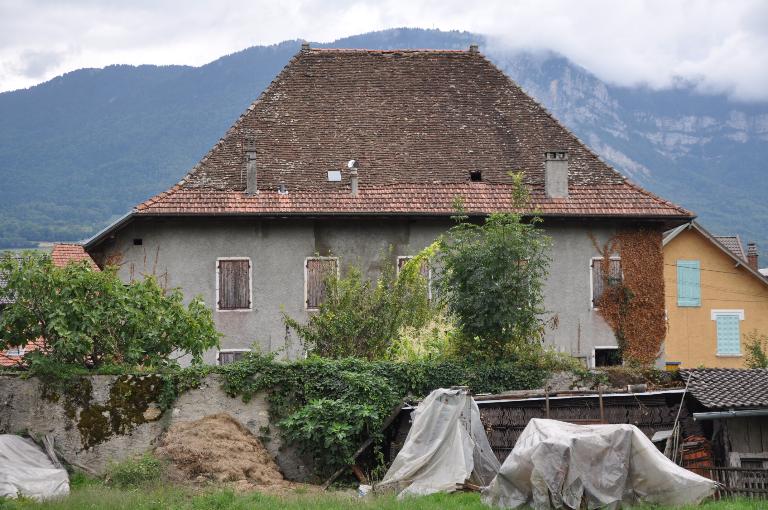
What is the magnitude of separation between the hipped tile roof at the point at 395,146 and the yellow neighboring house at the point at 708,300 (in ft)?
48.0

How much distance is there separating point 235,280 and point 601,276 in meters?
9.62

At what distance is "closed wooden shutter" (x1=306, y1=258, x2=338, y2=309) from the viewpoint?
29.1m

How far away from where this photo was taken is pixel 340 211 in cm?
2884

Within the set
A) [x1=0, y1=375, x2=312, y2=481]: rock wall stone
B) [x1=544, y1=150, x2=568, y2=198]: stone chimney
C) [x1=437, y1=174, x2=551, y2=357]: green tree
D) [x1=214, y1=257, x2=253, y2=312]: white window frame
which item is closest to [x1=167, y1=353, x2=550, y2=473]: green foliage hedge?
[x1=0, y1=375, x2=312, y2=481]: rock wall stone

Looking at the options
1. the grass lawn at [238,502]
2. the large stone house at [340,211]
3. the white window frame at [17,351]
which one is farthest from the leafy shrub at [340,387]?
the large stone house at [340,211]

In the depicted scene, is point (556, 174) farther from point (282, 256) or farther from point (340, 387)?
point (340, 387)

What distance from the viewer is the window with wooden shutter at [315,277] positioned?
29.1m

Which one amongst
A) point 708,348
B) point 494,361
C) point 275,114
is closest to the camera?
point 494,361

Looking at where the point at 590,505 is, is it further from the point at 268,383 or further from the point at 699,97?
the point at 699,97

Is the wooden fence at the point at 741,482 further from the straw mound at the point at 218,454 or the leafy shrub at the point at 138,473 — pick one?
the leafy shrub at the point at 138,473

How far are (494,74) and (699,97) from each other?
170 m

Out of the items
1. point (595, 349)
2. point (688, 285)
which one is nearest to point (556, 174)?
point (595, 349)

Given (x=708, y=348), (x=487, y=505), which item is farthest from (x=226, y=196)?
(x=708, y=348)

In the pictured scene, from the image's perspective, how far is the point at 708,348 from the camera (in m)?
45.0
